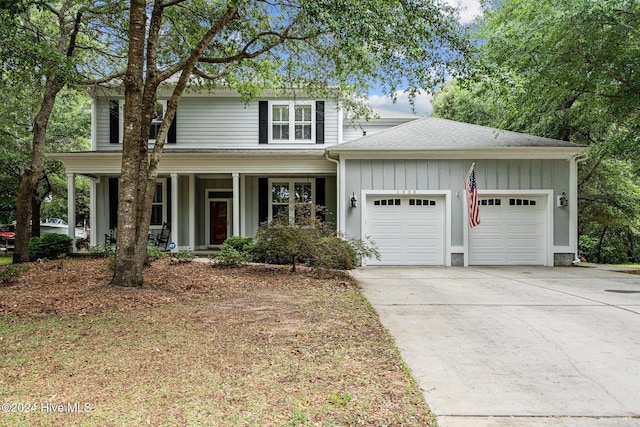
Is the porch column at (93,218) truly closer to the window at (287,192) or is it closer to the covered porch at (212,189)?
the covered porch at (212,189)

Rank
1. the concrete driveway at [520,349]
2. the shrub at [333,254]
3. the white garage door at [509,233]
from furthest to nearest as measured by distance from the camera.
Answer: the white garage door at [509,233] < the shrub at [333,254] < the concrete driveway at [520,349]

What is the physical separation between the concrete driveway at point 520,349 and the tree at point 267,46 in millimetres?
3835

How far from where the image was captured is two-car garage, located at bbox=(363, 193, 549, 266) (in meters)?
11.3

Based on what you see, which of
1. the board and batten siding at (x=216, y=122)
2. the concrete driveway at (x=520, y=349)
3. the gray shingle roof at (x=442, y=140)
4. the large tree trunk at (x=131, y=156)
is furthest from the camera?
the board and batten siding at (x=216, y=122)

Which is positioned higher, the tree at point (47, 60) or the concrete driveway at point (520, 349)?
the tree at point (47, 60)

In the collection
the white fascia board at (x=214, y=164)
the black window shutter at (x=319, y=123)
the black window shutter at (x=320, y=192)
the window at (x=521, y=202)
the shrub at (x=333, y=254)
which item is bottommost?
the shrub at (x=333, y=254)

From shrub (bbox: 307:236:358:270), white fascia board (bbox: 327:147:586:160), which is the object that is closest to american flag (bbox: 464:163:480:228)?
white fascia board (bbox: 327:147:586:160)

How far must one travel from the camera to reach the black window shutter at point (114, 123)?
1355cm

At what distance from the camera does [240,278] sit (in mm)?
8141

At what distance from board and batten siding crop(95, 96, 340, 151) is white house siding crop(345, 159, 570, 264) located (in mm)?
3048

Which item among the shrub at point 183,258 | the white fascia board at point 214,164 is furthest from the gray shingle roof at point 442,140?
the shrub at point 183,258

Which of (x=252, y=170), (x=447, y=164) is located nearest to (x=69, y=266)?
(x=252, y=170)

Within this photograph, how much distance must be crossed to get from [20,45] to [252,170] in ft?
21.1

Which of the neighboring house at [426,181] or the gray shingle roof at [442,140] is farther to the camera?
the neighboring house at [426,181]
